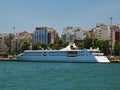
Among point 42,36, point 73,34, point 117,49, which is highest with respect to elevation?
point 73,34

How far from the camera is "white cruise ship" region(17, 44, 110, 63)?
91.2m

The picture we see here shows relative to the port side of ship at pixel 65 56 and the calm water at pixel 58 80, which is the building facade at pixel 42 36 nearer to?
the port side of ship at pixel 65 56

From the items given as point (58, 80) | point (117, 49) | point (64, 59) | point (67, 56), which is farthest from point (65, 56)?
point (58, 80)

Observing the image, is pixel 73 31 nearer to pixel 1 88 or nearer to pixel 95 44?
pixel 95 44

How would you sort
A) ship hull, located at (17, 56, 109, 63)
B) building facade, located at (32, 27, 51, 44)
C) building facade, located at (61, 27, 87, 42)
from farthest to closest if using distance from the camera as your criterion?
1. building facade, located at (32, 27, 51, 44)
2. building facade, located at (61, 27, 87, 42)
3. ship hull, located at (17, 56, 109, 63)

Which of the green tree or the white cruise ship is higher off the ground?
the green tree

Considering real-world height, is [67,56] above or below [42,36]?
below

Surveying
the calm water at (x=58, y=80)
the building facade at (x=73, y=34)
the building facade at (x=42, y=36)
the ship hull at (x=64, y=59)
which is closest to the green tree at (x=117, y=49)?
the ship hull at (x=64, y=59)

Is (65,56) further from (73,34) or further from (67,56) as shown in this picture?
(73,34)

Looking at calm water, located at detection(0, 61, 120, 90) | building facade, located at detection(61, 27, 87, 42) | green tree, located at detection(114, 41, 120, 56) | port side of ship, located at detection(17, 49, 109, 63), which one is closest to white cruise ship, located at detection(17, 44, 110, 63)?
port side of ship, located at detection(17, 49, 109, 63)

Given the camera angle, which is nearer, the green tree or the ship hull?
the ship hull

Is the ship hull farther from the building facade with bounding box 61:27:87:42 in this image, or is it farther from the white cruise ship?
the building facade with bounding box 61:27:87:42

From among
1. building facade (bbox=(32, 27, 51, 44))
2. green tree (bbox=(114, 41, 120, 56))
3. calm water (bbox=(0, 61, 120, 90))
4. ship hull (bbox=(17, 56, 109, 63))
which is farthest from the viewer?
building facade (bbox=(32, 27, 51, 44))

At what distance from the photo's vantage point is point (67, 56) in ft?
312
